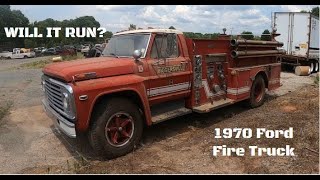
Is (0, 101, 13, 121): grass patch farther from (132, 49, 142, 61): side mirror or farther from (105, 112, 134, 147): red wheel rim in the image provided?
(132, 49, 142, 61): side mirror

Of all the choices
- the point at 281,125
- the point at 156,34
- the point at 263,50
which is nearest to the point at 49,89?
the point at 156,34

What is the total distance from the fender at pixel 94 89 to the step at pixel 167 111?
779 mm

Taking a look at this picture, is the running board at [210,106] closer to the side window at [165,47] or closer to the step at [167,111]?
the step at [167,111]

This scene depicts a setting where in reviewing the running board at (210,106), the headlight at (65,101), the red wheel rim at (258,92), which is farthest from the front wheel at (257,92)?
the headlight at (65,101)

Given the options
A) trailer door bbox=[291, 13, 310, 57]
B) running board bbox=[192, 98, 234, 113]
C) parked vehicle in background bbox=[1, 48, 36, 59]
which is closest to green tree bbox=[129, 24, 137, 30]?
running board bbox=[192, 98, 234, 113]

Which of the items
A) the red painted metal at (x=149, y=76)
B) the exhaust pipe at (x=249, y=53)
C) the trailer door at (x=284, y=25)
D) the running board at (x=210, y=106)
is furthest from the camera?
the trailer door at (x=284, y=25)

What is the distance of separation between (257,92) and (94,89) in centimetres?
566

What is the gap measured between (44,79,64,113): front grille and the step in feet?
5.67

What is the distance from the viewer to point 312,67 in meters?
19.6

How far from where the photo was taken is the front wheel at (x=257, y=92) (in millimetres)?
9569

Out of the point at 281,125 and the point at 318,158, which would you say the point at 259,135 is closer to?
the point at 281,125

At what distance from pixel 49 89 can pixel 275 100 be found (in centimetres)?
671

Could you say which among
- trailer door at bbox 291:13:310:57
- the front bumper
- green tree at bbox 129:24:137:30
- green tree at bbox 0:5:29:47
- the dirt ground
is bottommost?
the dirt ground

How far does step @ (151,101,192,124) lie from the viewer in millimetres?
6943
